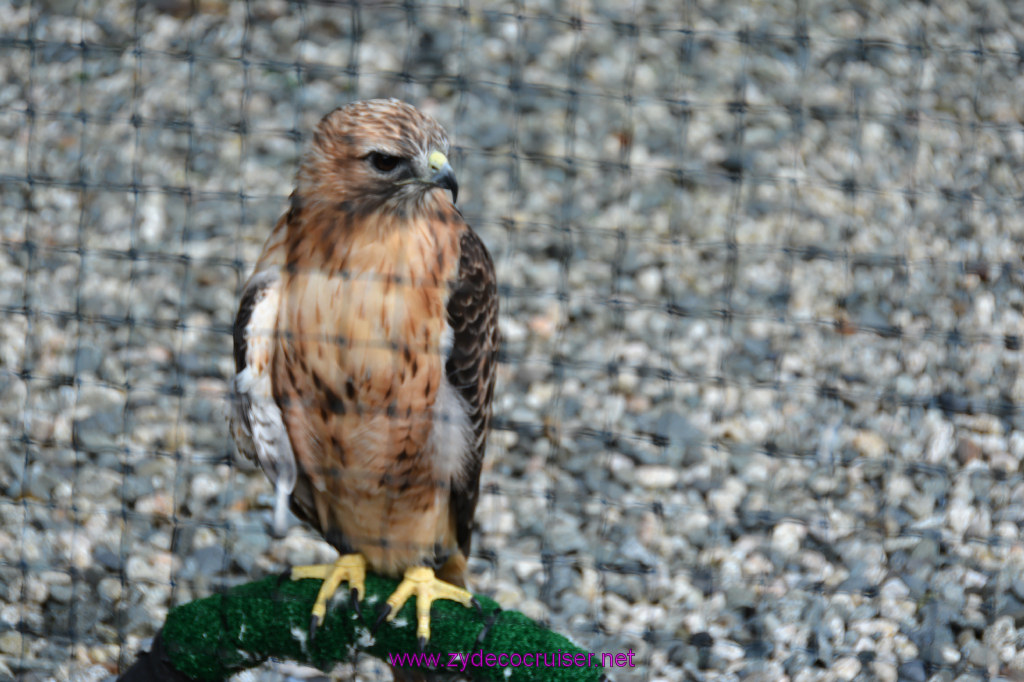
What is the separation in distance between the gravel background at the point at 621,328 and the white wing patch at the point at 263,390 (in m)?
0.63

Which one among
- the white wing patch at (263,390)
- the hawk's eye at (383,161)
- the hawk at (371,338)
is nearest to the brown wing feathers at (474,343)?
the hawk at (371,338)

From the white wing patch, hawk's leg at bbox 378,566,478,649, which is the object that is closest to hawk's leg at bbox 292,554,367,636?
hawk's leg at bbox 378,566,478,649

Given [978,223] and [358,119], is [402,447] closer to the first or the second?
[358,119]

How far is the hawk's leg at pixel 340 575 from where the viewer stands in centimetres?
277

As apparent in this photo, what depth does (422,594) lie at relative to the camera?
2799 millimetres

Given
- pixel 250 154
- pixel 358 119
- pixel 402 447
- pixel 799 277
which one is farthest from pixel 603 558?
pixel 250 154

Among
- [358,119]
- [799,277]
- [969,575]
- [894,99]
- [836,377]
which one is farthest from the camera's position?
[894,99]

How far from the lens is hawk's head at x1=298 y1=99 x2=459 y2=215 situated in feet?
7.79

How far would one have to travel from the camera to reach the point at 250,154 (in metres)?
5.47

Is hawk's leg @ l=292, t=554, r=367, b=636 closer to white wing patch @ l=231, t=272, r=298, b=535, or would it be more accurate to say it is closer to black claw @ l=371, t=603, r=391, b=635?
black claw @ l=371, t=603, r=391, b=635

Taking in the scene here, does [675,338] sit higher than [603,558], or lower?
higher

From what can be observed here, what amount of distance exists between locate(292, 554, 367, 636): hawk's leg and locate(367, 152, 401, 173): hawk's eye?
1279mm

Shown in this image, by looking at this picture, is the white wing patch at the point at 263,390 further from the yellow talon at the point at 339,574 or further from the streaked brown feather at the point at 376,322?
the yellow talon at the point at 339,574

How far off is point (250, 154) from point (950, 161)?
4439 millimetres
